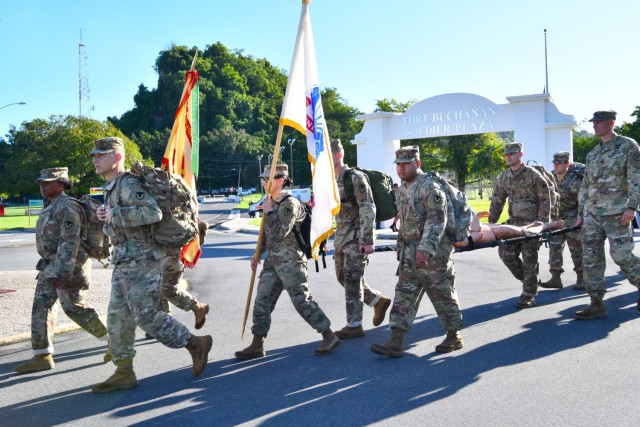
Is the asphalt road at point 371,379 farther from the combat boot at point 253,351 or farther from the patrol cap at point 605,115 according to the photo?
the patrol cap at point 605,115

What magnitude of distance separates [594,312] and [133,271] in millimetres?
4983

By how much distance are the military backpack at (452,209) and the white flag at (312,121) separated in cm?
76

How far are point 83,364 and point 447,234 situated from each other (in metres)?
3.71

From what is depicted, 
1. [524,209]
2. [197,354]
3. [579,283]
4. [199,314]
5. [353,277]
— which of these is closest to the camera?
[197,354]

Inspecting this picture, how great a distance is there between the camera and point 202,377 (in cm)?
522

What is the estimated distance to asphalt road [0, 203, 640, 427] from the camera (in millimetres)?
4184

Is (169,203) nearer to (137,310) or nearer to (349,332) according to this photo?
(137,310)

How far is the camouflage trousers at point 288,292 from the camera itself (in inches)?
223

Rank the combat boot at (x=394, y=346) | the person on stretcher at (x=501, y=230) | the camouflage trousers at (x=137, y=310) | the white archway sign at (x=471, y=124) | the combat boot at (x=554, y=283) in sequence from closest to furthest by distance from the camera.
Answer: the camouflage trousers at (x=137, y=310)
the combat boot at (x=394, y=346)
the person on stretcher at (x=501, y=230)
the combat boot at (x=554, y=283)
the white archway sign at (x=471, y=124)

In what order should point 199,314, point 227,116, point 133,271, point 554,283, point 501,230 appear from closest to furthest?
point 133,271, point 199,314, point 501,230, point 554,283, point 227,116

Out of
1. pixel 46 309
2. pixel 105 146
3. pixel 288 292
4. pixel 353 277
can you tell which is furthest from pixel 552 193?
pixel 46 309

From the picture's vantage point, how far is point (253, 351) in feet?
18.8

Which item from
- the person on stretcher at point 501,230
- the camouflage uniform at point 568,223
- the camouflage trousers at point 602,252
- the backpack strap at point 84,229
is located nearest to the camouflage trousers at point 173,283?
the backpack strap at point 84,229

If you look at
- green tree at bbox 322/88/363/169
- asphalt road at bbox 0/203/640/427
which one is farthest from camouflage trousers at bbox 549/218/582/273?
green tree at bbox 322/88/363/169
